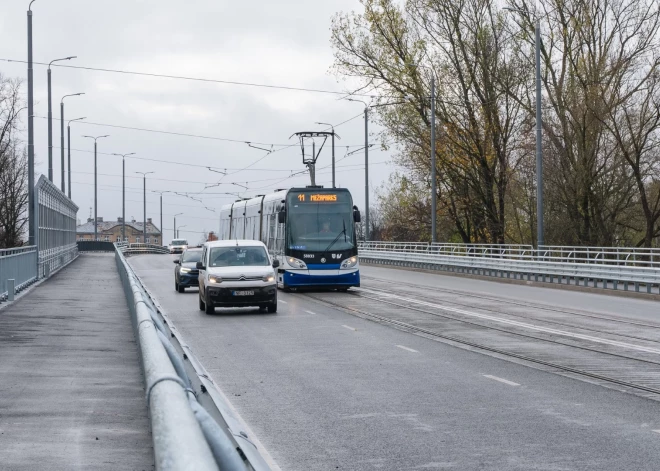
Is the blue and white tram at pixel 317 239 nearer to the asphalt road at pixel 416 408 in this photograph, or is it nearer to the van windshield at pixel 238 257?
the van windshield at pixel 238 257

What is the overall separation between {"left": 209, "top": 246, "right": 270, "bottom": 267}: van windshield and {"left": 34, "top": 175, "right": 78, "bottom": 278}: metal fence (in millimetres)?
11693

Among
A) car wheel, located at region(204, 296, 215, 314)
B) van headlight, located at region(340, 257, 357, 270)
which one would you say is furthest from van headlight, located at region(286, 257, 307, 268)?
car wheel, located at region(204, 296, 215, 314)

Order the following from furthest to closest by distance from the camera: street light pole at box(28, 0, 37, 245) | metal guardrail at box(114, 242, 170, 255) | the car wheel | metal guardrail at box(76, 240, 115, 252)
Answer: metal guardrail at box(76, 240, 115, 252) → metal guardrail at box(114, 242, 170, 255) → street light pole at box(28, 0, 37, 245) → the car wheel

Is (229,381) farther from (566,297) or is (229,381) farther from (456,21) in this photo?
(456,21)

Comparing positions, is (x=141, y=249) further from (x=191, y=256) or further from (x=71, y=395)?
(x=71, y=395)

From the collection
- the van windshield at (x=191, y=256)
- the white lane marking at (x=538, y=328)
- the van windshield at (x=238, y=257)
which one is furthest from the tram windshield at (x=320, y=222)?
the van windshield at (x=238, y=257)

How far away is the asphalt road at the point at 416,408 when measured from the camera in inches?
303

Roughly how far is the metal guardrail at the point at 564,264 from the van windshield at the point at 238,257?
11394 millimetres

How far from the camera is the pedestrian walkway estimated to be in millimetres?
7379

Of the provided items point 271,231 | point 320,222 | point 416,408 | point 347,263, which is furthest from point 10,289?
point 416,408

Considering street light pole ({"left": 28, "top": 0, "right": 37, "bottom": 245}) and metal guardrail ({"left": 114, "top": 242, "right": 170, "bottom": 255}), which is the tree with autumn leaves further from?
metal guardrail ({"left": 114, "top": 242, "right": 170, "bottom": 255})

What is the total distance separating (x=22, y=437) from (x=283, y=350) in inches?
310

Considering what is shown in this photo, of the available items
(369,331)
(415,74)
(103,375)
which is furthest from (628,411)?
→ (415,74)

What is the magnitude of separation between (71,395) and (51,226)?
35.9 meters
